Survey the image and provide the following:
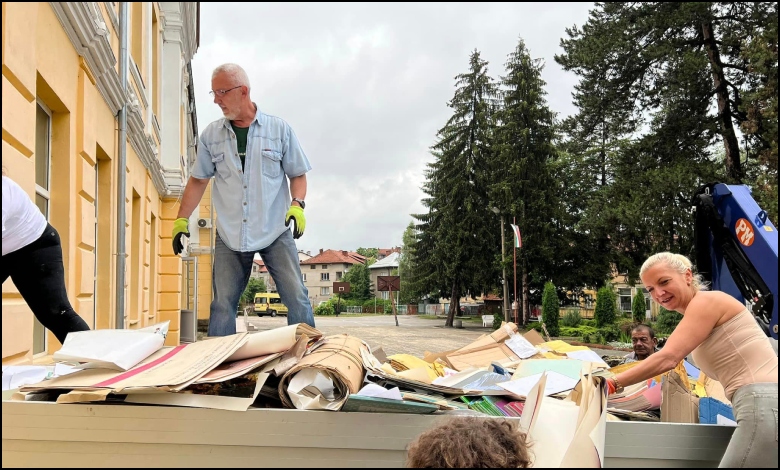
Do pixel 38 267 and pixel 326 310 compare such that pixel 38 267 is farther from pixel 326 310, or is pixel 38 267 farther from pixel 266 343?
pixel 326 310

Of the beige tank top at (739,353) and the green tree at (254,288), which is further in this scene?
the green tree at (254,288)

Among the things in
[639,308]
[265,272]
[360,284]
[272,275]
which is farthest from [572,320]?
[360,284]

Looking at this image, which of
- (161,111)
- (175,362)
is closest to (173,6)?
(161,111)

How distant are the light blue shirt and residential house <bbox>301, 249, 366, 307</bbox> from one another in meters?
91.7

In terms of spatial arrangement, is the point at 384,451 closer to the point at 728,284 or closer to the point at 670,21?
the point at 728,284

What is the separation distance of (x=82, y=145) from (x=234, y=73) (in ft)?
9.01

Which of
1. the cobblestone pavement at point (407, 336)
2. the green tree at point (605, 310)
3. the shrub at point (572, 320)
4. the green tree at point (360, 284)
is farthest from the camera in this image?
the green tree at point (360, 284)

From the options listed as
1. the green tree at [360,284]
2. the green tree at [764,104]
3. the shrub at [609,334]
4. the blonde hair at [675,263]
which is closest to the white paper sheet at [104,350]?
the blonde hair at [675,263]

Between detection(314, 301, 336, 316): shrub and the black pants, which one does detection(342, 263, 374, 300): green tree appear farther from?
the black pants

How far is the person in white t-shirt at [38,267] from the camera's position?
89.0 inches

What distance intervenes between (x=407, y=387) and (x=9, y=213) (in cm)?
147

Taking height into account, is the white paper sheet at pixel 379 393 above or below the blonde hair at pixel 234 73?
below

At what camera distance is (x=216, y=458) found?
1.68m

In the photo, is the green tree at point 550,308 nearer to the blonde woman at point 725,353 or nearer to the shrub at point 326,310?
the blonde woman at point 725,353
